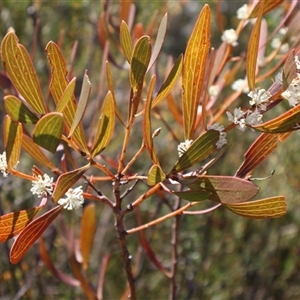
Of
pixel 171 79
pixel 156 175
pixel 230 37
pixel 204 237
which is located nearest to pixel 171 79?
pixel 171 79

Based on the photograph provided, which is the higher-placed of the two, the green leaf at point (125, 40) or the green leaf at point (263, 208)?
the green leaf at point (125, 40)

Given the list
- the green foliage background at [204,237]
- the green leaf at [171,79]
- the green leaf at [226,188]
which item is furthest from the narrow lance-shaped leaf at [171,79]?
the green foliage background at [204,237]

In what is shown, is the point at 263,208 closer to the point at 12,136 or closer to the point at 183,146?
the point at 183,146

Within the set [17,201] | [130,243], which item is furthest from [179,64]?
[130,243]

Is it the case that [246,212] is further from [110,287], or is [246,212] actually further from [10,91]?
[110,287]

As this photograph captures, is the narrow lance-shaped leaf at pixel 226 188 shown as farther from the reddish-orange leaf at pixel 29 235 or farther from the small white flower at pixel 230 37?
the small white flower at pixel 230 37

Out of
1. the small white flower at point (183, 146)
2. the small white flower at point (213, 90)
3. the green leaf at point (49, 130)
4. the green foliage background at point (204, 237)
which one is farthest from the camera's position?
the green foliage background at point (204, 237)
